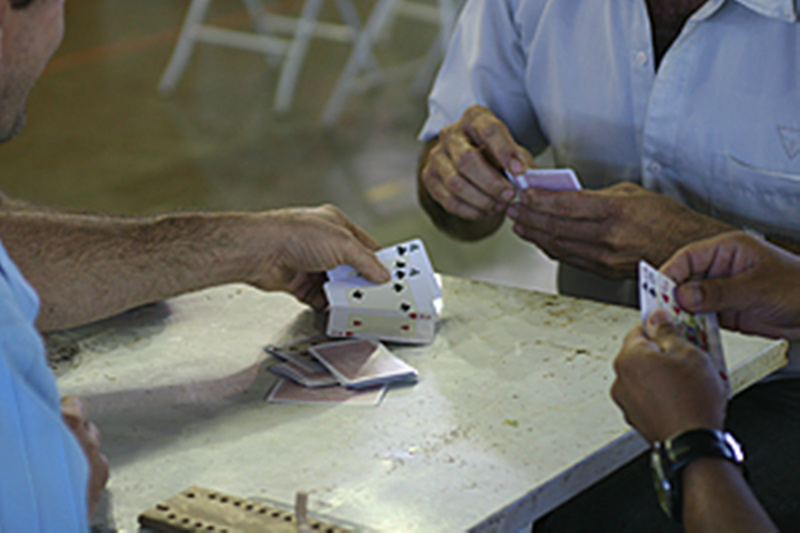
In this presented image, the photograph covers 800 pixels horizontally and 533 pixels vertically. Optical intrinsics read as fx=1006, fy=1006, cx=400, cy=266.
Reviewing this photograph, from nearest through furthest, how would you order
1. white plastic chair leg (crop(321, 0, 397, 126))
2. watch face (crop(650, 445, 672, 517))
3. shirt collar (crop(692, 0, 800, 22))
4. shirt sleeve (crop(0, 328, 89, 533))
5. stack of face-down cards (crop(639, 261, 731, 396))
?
shirt sleeve (crop(0, 328, 89, 533))
watch face (crop(650, 445, 672, 517))
stack of face-down cards (crop(639, 261, 731, 396))
shirt collar (crop(692, 0, 800, 22))
white plastic chair leg (crop(321, 0, 397, 126))

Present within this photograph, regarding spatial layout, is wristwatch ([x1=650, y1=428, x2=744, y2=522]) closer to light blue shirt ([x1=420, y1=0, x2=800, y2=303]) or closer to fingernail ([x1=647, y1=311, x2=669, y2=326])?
fingernail ([x1=647, y1=311, x2=669, y2=326])

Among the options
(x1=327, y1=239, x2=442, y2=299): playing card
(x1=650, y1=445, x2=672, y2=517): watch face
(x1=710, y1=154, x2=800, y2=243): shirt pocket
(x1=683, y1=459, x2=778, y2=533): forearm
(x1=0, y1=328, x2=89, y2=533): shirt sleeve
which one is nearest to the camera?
(x1=0, y1=328, x2=89, y2=533): shirt sleeve

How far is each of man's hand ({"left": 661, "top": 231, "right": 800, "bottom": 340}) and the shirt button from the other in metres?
0.62

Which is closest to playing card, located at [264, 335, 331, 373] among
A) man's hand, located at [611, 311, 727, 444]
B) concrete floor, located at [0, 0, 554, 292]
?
man's hand, located at [611, 311, 727, 444]

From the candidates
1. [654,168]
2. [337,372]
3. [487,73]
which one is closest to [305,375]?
[337,372]

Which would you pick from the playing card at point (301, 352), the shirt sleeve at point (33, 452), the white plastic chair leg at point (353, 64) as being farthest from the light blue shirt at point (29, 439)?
the white plastic chair leg at point (353, 64)

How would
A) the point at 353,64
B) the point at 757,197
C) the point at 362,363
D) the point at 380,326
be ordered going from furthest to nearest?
1. the point at 353,64
2. the point at 757,197
3. the point at 380,326
4. the point at 362,363

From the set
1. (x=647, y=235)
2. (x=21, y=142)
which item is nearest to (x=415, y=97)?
(x=21, y=142)

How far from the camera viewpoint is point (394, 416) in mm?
1520

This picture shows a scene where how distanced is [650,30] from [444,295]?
0.82 meters

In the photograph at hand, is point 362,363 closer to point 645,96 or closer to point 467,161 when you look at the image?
point 467,161

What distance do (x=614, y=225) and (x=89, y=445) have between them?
125cm

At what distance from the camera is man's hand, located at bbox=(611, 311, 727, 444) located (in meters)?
1.28

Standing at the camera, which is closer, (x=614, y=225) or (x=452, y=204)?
(x=614, y=225)
